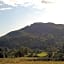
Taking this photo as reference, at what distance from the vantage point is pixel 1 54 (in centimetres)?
11594

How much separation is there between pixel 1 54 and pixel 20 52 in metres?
17.4

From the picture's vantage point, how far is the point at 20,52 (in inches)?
5148

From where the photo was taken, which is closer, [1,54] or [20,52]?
[1,54]
